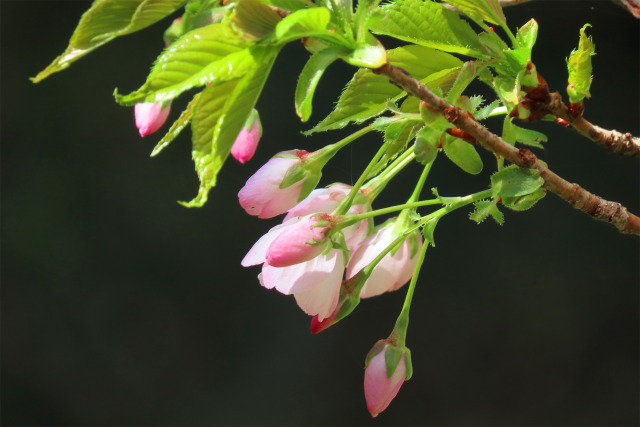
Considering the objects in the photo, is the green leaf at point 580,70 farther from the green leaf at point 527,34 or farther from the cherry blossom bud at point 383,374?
the cherry blossom bud at point 383,374

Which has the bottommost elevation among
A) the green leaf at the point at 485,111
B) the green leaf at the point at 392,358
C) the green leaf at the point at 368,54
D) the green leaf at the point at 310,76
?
the green leaf at the point at 392,358

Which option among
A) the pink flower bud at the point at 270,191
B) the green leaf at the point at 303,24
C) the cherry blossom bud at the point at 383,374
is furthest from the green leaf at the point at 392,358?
the green leaf at the point at 303,24

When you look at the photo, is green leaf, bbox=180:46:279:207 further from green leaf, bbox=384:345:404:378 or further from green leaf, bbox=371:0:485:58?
green leaf, bbox=384:345:404:378

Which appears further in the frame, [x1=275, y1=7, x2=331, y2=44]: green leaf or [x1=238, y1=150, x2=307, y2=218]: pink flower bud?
[x1=238, y1=150, x2=307, y2=218]: pink flower bud

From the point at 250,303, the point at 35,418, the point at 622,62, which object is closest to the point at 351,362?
the point at 250,303

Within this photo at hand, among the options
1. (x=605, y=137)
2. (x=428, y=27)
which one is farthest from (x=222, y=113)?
(x=605, y=137)

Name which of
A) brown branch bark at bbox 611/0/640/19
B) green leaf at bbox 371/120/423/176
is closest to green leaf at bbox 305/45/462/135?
green leaf at bbox 371/120/423/176
